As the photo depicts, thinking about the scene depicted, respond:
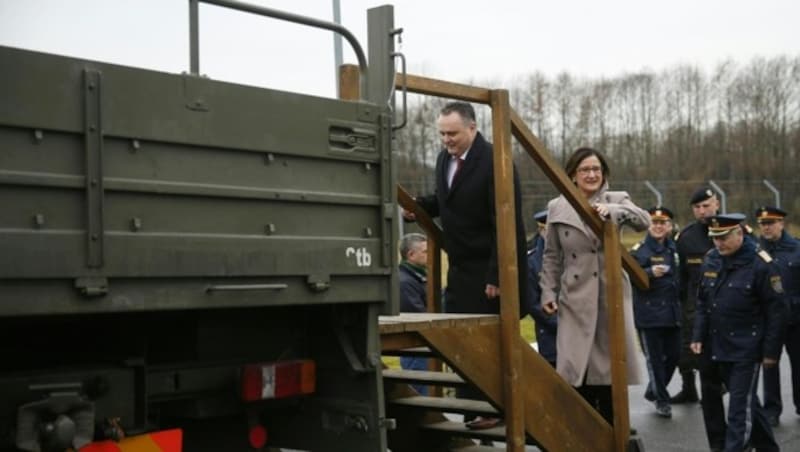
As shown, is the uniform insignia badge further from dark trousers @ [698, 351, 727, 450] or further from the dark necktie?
the dark necktie

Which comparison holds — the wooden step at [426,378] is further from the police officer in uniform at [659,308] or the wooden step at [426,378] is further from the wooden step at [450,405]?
the police officer in uniform at [659,308]

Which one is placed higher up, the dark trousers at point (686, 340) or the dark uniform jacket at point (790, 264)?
the dark uniform jacket at point (790, 264)

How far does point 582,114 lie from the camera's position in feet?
151

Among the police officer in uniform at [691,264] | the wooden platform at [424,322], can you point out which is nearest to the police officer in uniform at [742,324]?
the police officer in uniform at [691,264]

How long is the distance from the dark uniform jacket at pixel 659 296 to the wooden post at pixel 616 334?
12.8ft

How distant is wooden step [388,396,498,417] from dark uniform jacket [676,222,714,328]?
506 centimetres

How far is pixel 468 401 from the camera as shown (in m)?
6.20

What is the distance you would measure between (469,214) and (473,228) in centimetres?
8

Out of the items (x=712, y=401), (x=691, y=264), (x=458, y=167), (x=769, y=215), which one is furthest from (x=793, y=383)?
(x=458, y=167)

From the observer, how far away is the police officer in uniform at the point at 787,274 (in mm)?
9961

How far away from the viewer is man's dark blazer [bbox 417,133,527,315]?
20.2 feet

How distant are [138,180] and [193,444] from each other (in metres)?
1.50

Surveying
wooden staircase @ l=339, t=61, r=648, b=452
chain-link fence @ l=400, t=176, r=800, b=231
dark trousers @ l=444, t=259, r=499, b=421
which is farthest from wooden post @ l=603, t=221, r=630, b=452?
chain-link fence @ l=400, t=176, r=800, b=231

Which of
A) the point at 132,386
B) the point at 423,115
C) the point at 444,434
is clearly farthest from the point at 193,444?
the point at 423,115
